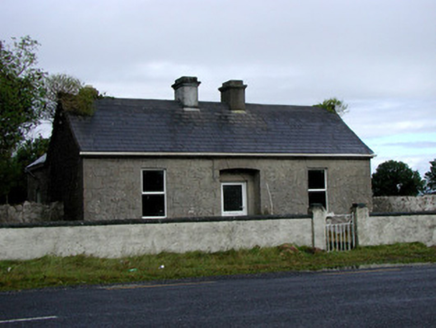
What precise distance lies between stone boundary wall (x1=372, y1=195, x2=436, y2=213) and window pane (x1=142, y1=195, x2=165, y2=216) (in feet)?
33.7

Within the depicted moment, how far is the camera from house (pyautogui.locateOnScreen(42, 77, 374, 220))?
21.3 meters

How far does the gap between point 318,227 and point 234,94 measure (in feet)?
29.5

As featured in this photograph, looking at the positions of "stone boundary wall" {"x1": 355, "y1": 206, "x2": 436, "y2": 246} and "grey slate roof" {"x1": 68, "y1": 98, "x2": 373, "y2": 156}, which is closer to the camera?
"stone boundary wall" {"x1": 355, "y1": 206, "x2": 436, "y2": 246}

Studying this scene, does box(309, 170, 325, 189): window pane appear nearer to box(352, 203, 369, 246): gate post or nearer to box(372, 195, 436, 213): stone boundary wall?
box(372, 195, 436, 213): stone boundary wall

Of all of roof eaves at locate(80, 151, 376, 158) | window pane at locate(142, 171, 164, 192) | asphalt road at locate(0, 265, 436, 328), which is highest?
roof eaves at locate(80, 151, 376, 158)

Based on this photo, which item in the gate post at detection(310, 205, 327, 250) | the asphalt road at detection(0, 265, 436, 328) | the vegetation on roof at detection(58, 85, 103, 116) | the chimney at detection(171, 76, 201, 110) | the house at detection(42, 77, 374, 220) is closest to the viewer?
the asphalt road at detection(0, 265, 436, 328)

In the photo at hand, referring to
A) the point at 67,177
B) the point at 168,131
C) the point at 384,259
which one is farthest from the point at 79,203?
the point at 384,259

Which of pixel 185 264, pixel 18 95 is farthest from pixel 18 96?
pixel 185 264

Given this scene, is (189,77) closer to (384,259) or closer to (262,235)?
(262,235)

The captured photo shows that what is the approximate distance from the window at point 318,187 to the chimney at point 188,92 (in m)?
5.32

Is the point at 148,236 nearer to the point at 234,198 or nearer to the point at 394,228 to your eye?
the point at 234,198

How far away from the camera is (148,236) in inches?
658

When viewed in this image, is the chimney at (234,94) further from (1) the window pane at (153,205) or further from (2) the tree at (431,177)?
(2) the tree at (431,177)

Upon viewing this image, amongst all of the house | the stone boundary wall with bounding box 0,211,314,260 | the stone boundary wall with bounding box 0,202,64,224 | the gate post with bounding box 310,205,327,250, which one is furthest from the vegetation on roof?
the gate post with bounding box 310,205,327,250
